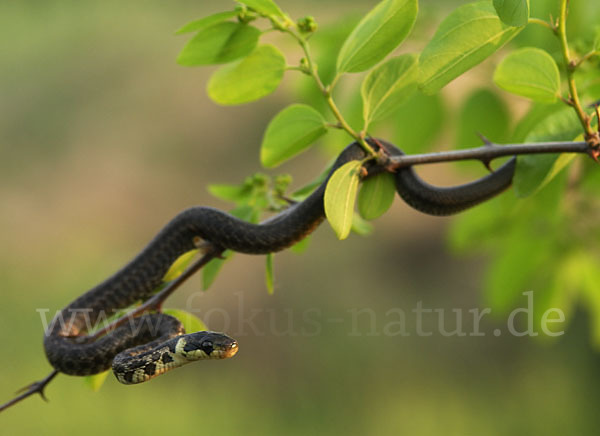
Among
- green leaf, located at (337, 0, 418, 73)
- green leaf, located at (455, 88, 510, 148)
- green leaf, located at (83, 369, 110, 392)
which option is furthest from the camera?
green leaf, located at (455, 88, 510, 148)

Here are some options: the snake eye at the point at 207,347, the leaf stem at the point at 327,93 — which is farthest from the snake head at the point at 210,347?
the leaf stem at the point at 327,93

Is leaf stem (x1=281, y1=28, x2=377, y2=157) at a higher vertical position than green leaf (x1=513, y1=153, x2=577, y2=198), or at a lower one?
higher

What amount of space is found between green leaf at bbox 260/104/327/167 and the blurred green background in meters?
3.53

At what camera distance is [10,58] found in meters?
13.1

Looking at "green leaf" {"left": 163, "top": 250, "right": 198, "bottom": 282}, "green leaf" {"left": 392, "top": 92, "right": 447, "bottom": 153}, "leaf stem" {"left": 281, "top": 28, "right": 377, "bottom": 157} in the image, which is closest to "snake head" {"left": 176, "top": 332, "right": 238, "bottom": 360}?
"green leaf" {"left": 163, "top": 250, "right": 198, "bottom": 282}

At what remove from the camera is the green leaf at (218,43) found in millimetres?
1652

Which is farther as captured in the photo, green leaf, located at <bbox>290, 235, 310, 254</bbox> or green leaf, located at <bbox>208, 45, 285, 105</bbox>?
green leaf, located at <bbox>290, 235, 310, 254</bbox>

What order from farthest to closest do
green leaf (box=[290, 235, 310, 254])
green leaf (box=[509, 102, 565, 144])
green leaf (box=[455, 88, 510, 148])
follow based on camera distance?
1. green leaf (box=[455, 88, 510, 148])
2. green leaf (box=[290, 235, 310, 254])
3. green leaf (box=[509, 102, 565, 144])

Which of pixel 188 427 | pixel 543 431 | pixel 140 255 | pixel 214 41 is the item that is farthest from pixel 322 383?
pixel 214 41

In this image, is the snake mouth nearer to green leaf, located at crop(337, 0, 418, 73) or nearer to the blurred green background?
green leaf, located at crop(337, 0, 418, 73)

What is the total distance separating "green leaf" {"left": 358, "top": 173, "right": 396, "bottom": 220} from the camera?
5.91 ft

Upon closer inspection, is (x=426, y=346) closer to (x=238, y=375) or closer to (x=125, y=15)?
(x=238, y=375)

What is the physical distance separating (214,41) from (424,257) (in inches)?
317

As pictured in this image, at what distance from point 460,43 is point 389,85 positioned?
0.30m
